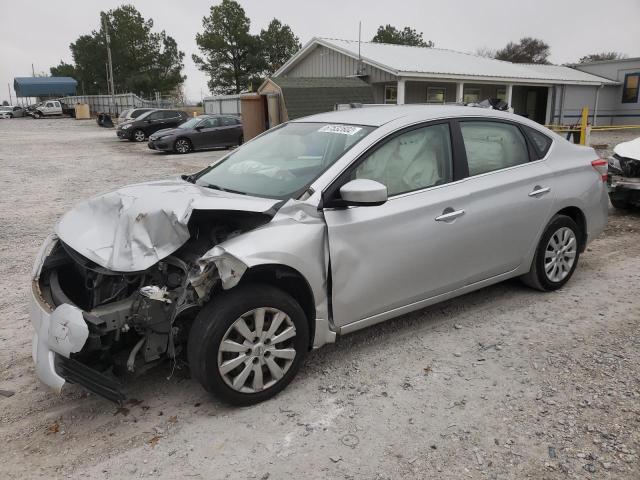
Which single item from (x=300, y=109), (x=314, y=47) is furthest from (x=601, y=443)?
(x=314, y=47)

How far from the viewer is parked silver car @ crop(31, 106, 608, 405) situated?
9.43 feet

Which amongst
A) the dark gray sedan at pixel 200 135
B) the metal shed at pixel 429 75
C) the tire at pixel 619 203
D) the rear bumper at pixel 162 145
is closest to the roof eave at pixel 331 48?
the metal shed at pixel 429 75

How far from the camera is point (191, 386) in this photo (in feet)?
11.1

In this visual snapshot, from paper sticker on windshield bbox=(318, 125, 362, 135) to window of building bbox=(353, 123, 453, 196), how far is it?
10.5 inches

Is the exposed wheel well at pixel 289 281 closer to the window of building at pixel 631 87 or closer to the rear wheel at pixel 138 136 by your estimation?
the rear wheel at pixel 138 136

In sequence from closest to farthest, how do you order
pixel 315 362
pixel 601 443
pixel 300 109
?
pixel 601 443 < pixel 315 362 < pixel 300 109

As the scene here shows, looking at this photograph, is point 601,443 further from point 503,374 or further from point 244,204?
point 244,204

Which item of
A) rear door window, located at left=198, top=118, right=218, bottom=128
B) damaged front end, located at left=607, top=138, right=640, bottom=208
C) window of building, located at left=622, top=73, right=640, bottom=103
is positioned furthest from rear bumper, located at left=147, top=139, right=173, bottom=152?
window of building, located at left=622, top=73, right=640, bottom=103

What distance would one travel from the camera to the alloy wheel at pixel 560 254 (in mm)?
4535

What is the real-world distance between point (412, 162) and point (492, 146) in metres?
0.88

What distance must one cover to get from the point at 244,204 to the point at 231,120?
17.9 m

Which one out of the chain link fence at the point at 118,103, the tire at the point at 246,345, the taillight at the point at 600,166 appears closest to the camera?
the tire at the point at 246,345

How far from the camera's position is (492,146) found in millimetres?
4184

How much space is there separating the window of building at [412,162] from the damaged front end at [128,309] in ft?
2.90
